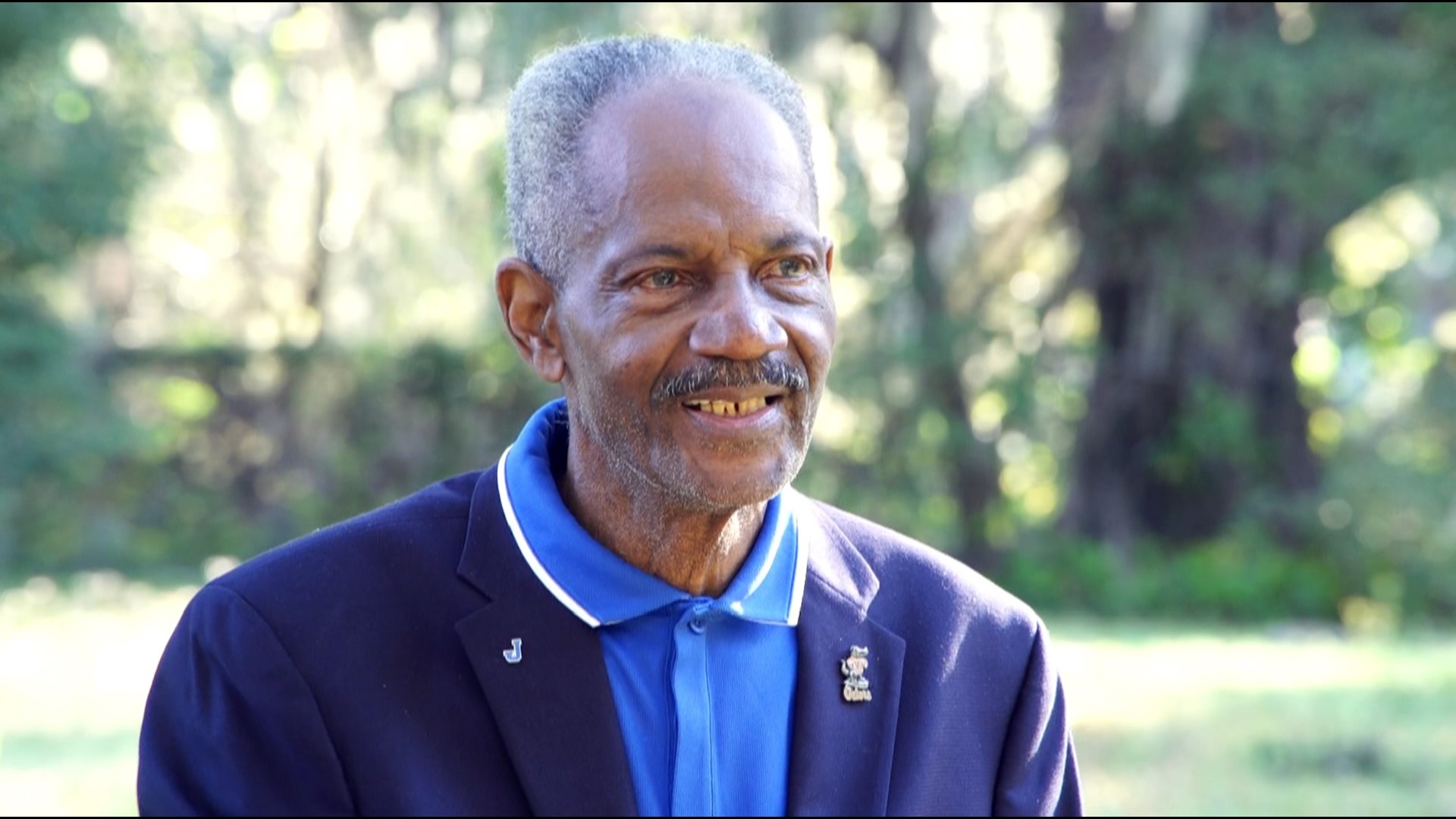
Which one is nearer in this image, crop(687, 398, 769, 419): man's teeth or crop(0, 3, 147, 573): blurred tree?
crop(687, 398, 769, 419): man's teeth

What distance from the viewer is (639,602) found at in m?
2.12

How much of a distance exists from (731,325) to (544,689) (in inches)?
19.0

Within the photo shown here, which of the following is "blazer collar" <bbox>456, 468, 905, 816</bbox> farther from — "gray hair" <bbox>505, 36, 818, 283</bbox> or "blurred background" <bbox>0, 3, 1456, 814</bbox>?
"blurred background" <bbox>0, 3, 1456, 814</bbox>

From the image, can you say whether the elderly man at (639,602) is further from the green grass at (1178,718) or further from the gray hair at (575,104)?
the green grass at (1178,718)

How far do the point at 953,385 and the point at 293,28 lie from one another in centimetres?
614

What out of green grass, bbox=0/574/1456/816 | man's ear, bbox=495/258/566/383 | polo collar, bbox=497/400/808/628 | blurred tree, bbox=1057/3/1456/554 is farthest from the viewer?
blurred tree, bbox=1057/3/1456/554

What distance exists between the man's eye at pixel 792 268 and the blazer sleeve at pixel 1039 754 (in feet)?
1.93

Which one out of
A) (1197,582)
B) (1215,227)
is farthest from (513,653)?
(1215,227)

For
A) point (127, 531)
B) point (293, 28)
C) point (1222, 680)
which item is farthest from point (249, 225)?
point (1222, 680)

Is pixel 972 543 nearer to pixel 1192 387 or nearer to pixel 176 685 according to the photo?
pixel 1192 387

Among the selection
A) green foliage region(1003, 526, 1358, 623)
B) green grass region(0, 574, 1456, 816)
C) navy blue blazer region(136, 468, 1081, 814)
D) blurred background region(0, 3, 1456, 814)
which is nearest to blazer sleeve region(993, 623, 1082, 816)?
navy blue blazer region(136, 468, 1081, 814)

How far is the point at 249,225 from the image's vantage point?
62.3 ft

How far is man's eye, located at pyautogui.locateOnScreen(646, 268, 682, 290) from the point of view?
207 cm

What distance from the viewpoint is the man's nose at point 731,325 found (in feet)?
6.74
